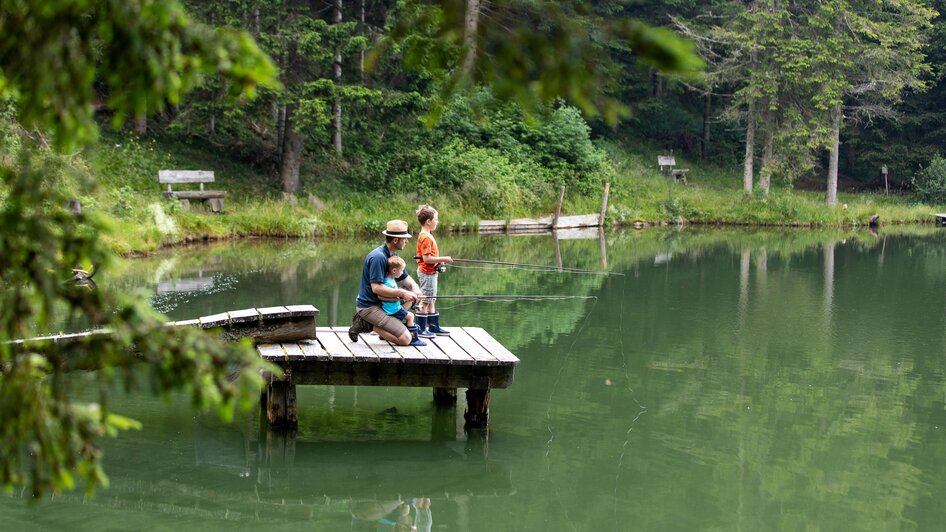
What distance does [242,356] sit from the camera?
2.92 metres

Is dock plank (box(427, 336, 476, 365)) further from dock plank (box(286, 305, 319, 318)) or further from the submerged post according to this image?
the submerged post

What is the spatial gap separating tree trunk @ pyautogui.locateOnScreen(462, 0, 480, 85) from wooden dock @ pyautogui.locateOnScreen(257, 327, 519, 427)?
486 cm

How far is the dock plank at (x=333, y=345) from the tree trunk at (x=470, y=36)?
4.88 metres

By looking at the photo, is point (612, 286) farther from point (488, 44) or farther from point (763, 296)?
point (488, 44)

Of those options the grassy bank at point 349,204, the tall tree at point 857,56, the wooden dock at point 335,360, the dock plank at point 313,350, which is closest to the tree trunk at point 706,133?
the grassy bank at point 349,204

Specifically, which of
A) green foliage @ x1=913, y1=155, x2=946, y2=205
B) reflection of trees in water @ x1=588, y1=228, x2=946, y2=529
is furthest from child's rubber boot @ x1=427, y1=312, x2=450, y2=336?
green foliage @ x1=913, y1=155, x2=946, y2=205

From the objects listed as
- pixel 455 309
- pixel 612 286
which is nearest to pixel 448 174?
pixel 612 286

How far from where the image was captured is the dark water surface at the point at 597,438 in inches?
283

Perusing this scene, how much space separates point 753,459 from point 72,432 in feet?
21.7

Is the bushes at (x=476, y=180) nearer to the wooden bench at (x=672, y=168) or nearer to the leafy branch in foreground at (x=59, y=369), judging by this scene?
the wooden bench at (x=672, y=168)

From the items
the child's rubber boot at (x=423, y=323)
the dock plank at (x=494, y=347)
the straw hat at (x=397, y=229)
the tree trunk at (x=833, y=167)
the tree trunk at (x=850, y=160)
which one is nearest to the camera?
the dock plank at (x=494, y=347)

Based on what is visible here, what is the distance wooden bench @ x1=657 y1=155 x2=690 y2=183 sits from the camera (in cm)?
3862

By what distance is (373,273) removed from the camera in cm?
853

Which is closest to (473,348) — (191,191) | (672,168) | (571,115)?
(191,191)
